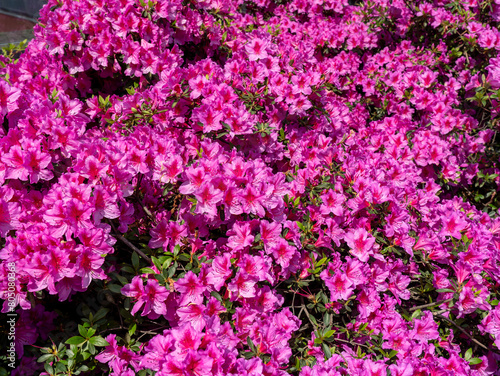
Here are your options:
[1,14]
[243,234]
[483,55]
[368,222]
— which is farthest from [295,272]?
[1,14]

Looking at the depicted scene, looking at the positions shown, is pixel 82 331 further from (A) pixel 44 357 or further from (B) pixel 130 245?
(B) pixel 130 245

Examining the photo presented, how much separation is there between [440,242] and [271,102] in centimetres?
128

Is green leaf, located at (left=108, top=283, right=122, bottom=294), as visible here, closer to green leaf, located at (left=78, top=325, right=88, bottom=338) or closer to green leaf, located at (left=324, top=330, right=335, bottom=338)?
green leaf, located at (left=78, top=325, right=88, bottom=338)

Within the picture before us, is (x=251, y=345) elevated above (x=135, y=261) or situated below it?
below

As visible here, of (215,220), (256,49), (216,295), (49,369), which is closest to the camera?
(49,369)

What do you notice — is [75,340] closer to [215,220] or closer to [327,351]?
[215,220]

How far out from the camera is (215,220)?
1.67 m

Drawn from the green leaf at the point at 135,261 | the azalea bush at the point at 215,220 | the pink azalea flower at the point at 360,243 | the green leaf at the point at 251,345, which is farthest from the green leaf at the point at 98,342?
the pink azalea flower at the point at 360,243

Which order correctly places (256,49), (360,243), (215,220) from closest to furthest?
(215,220)
(360,243)
(256,49)

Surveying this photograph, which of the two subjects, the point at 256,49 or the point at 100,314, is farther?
the point at 256,49

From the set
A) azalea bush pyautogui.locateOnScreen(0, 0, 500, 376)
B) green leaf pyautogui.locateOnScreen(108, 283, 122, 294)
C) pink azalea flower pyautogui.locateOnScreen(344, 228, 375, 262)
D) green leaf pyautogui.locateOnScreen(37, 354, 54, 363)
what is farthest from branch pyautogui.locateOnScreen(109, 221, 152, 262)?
pink azalea flower pyautogui.locateOnScreen(344, 228, 375, 262)

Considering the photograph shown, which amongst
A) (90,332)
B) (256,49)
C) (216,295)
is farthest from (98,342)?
(256,49)

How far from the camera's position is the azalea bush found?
1.46 metres

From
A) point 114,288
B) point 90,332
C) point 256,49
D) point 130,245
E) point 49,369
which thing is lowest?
point 49,369
